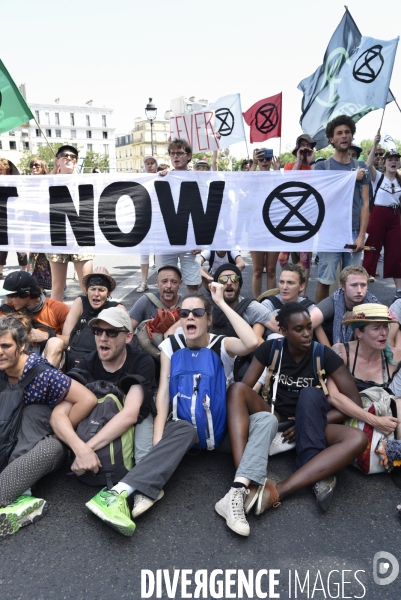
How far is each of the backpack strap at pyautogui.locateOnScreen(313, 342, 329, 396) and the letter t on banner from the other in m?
5.63

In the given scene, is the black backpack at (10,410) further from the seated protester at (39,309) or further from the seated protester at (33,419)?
the seated protester at (39,309)

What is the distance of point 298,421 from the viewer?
10.3 feet

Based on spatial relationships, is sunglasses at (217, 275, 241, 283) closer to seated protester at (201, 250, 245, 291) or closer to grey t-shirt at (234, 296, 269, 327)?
grey t-shirt at (234, 296, 269, 327)

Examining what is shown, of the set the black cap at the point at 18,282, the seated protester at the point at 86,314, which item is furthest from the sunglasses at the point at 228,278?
the black cap at the point at 18,282

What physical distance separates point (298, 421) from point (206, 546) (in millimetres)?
938

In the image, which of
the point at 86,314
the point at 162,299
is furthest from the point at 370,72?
the point at 86,314

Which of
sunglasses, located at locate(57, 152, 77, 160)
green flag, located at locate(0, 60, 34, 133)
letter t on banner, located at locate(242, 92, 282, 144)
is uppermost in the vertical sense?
letter t on banner, located at locate(242, 92, 282, 144)

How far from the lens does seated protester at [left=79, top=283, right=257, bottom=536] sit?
2.69 m

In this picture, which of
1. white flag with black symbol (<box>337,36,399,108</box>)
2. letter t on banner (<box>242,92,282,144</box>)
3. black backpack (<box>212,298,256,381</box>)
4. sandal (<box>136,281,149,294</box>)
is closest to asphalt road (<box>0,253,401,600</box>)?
black backpack (<box>212,298,256,381</box>)

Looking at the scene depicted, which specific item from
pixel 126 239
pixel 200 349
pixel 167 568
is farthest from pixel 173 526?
pixel 126 239

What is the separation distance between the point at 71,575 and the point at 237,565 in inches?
31.1

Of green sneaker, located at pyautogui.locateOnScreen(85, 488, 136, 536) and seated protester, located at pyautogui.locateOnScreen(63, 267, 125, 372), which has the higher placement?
seated protester, located at pyautogui.locateOnScreen(63, 267, 125, 372)

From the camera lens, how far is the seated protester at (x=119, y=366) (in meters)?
3.14

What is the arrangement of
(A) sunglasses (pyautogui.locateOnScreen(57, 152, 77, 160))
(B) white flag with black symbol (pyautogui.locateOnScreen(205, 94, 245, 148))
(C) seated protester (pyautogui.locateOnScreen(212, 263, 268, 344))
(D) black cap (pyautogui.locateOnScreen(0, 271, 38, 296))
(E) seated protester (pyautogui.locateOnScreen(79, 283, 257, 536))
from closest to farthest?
1. (E) seated protester (pyautogui.locateOnScreen(79, 283, 257, 536))
2. (D) black cap (pyautogui.locateOnScreen(0, 271, 38, 296))
3. (C) seated protester (pyautogui.locateOnScreen(212, 263, 268, 344))
4. (A) sunglasses (pyautogui.locateOnScreen(57, 152, 77, 160))
5. (B) white flag with black symbol (pyautogui.locateOnScreen(205, 94, 245, 148))
